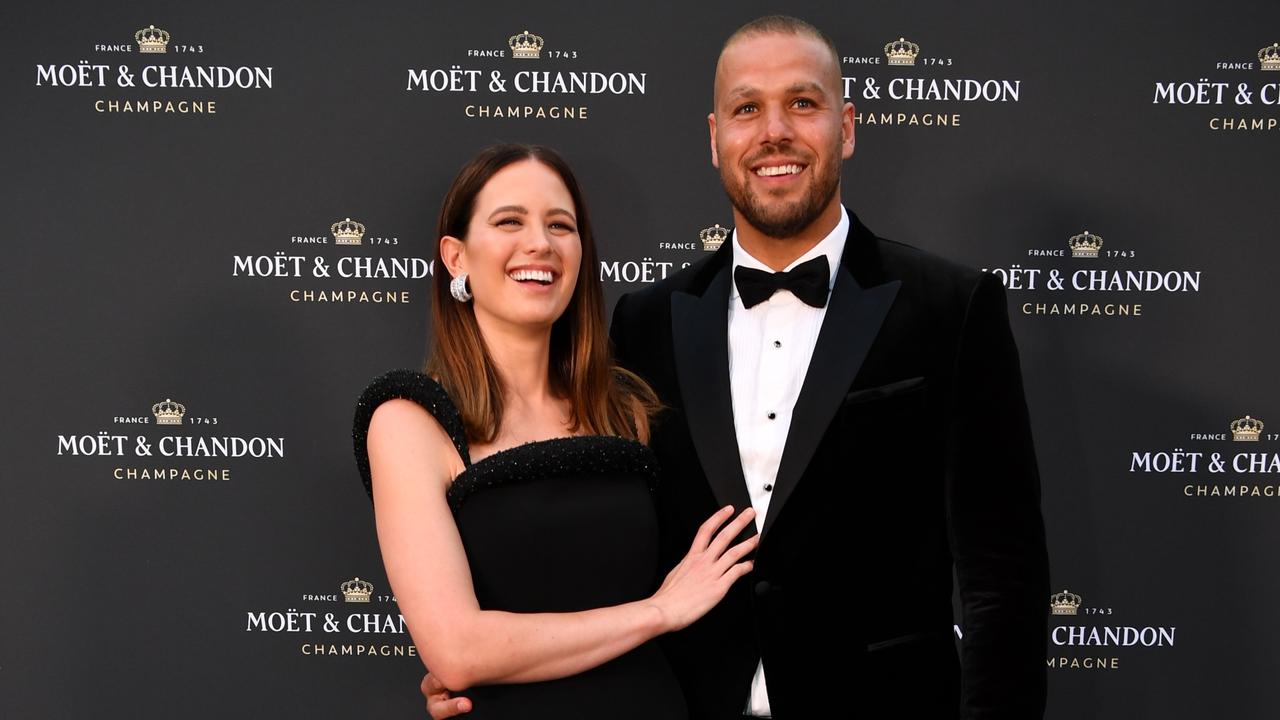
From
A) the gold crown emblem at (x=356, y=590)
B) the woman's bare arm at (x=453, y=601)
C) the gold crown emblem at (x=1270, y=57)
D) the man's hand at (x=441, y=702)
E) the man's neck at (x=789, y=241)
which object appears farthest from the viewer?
the gold crown emblem at (x=356, y=590)

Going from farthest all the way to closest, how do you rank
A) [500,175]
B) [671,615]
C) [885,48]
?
[885,48]
[500,175]
[671,615]

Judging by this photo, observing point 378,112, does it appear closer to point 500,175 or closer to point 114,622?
point 500,175

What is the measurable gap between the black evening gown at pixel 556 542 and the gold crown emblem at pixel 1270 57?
89.5 inches

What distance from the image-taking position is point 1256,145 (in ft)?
9.41

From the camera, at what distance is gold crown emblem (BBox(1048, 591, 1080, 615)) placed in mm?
2928

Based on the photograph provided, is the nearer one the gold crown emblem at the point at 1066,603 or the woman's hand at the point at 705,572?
the woman's hand at the point at 705,572

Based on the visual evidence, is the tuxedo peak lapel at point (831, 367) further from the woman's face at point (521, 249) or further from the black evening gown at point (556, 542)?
the woman's face at point (521, 249)

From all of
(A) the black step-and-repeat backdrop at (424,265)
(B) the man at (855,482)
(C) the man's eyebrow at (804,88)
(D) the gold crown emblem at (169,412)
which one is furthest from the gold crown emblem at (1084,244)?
(D) the gold crown emblem at (169,412)

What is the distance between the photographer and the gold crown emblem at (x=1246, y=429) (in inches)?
114

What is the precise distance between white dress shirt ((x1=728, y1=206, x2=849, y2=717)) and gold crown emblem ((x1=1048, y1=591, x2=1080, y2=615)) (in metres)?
1.44

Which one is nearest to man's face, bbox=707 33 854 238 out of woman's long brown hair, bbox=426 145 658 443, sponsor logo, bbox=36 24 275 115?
woman's long brown hair, bbox=426 145 658 443

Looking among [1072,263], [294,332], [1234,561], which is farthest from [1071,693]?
[294,332]

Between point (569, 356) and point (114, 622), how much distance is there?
70.6 inches

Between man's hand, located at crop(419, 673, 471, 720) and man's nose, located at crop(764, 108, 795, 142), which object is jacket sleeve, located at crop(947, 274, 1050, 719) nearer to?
man's nose, located at crop(764, 108, 795, 142)
